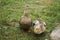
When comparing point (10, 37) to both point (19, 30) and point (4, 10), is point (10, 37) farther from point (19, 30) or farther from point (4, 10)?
point (4, 10)

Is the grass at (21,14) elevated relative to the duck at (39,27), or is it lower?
lower

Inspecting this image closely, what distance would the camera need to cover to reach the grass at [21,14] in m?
6.61

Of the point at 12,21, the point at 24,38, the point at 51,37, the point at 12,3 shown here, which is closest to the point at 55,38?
the point at 51,37

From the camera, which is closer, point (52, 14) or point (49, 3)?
point (52, 14)

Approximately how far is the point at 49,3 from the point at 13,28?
229cm

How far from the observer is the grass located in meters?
6.61

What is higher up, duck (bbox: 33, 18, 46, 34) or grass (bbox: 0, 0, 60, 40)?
duck (bbox: 33, 18, 46, 34)

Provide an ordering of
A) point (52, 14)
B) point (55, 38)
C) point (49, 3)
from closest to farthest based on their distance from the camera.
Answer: point (55, 38), point (52, 14), point (49, 3)

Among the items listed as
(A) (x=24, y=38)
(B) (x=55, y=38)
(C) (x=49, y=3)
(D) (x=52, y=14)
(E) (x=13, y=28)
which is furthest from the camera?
(C) (x=49, y=3)

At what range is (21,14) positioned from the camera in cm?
784

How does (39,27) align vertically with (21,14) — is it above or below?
above

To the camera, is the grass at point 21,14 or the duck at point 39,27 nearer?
the duck at point 39,27

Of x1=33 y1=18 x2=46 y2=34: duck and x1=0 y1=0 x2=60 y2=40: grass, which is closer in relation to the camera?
x1=33 y1=18 x2=46 y2=34: duck

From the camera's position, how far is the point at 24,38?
649 centimetres
